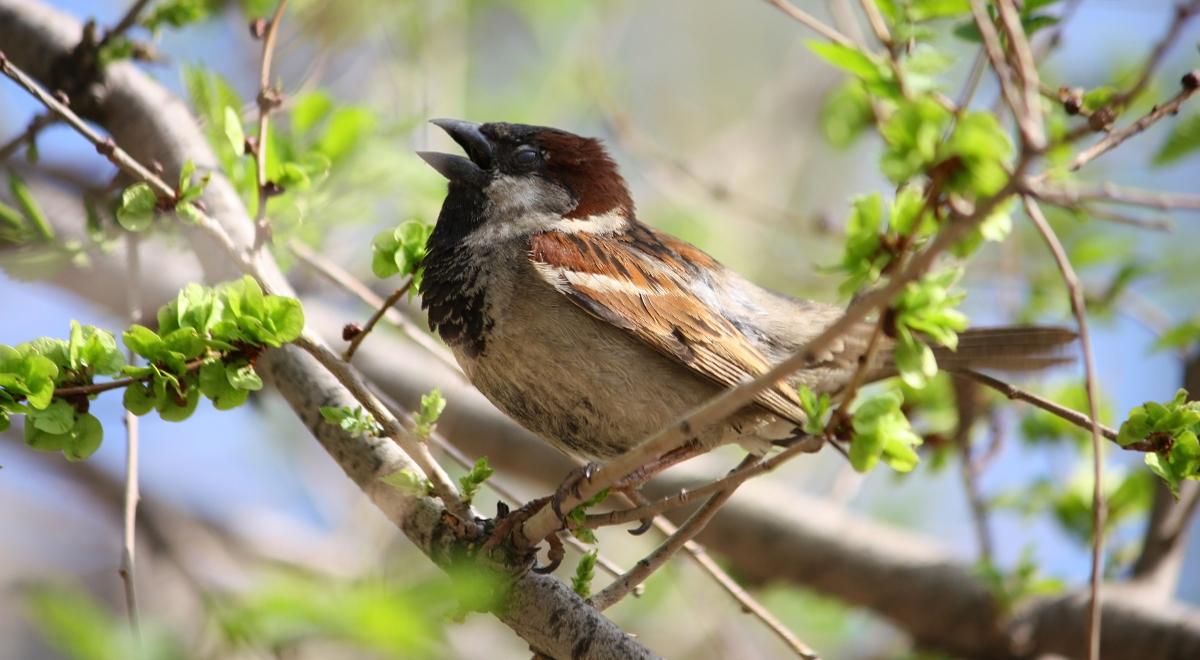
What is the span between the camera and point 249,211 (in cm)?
300

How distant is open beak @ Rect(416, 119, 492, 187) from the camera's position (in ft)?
10.6

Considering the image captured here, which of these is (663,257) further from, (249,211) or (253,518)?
(253,518)

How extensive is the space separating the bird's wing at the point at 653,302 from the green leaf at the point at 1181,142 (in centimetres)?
133

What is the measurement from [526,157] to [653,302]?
68cm

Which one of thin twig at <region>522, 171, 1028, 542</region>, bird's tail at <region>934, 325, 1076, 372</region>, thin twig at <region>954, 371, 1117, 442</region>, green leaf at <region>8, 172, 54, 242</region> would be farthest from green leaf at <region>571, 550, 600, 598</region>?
green leaf at <region>8, 172, 54, 242</region>

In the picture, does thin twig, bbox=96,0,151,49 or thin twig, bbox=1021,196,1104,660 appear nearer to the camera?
thin twig, bbox=1021,196,1104,660

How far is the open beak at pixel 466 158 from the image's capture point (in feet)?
10.6

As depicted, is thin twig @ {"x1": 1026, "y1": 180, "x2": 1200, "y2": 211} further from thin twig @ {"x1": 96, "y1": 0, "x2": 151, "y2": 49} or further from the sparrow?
thin twig @ {"x1": 96, "y1": 0, "x2": 151, "y2": 49}

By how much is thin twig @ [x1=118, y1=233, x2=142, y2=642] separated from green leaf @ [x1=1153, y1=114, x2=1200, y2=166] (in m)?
2.84

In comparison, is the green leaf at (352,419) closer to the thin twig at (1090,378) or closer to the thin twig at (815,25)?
the thin twig at (815,25)

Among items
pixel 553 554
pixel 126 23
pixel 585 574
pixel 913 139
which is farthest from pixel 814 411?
pixel 126 23

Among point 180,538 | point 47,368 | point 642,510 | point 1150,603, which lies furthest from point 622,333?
point 180,538

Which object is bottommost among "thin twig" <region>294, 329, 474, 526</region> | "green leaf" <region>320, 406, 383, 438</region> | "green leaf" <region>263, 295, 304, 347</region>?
"green leaf" <region>320, 406, 383, 438</region>

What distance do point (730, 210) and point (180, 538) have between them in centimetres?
283
